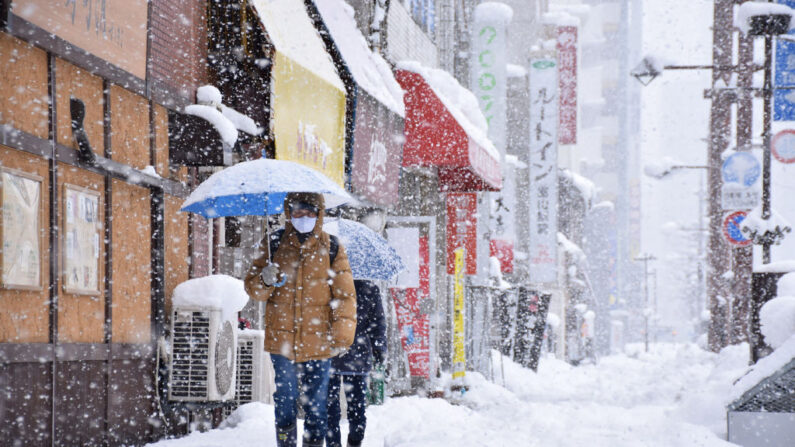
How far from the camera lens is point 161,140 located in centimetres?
827

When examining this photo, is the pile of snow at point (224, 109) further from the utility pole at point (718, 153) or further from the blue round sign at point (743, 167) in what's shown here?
the utility pole at point (718, 153)

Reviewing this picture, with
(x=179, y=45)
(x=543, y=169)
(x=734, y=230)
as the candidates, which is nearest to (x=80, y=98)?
(x=179, y=45)

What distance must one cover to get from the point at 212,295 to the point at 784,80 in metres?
12.3

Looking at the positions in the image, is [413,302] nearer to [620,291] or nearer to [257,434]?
[257,434]

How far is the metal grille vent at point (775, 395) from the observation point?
8.30 m

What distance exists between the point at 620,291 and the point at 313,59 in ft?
258

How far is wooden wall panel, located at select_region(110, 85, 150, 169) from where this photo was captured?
7.37 meters

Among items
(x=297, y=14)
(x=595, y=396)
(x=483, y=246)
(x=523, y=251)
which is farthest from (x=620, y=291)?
(x=297, y=14)

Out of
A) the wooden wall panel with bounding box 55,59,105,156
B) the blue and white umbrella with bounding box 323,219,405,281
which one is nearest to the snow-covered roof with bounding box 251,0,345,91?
the blue and white umbrella with bounding box 323,219,405,281

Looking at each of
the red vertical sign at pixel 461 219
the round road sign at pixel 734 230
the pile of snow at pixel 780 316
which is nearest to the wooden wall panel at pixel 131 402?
the pile of snow at pixel 780 316

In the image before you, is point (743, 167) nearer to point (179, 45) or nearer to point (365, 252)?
point (365, 252)

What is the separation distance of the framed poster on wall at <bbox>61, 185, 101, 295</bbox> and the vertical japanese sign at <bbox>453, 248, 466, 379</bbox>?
9.28m

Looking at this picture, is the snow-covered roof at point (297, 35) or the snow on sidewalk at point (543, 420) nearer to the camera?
the snow on sidewalk at point (543, 420)

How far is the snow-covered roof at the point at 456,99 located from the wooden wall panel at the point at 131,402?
7.61 meters
